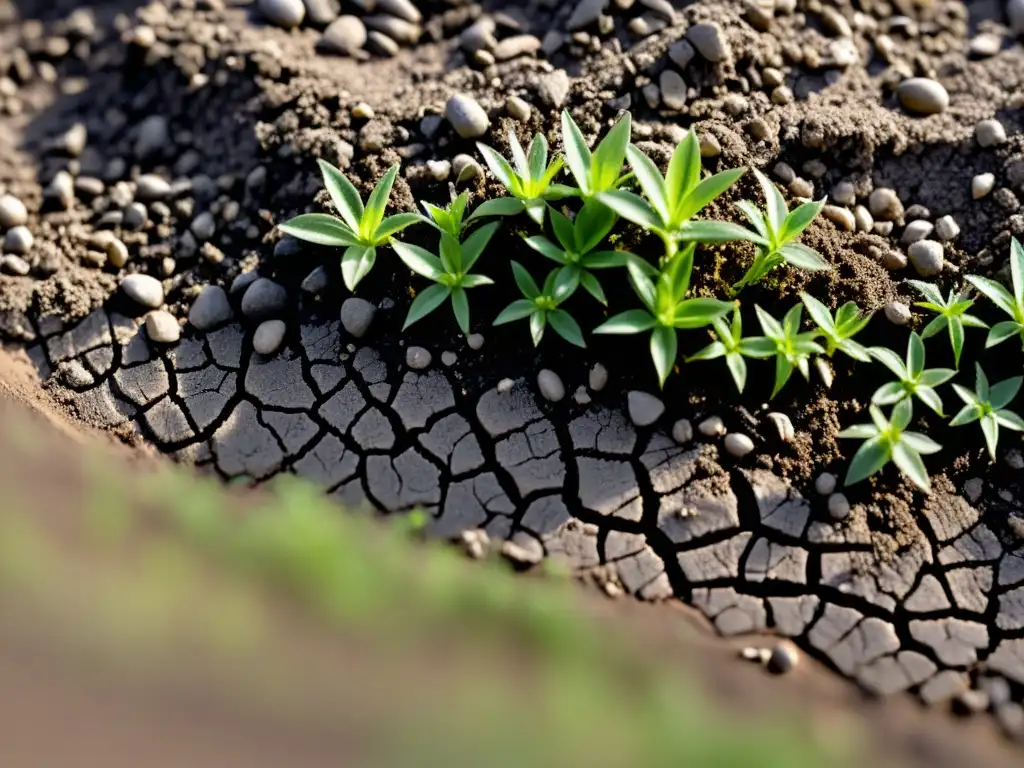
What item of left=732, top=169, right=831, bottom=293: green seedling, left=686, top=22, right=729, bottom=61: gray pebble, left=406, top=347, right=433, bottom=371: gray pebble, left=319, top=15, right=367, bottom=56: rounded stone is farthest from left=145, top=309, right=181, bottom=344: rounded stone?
left=686, top=22, right=729, bottom=61: gray pebble

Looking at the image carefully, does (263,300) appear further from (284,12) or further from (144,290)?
(284,12)

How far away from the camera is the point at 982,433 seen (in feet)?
9.79

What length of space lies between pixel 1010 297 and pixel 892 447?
0.61 meters

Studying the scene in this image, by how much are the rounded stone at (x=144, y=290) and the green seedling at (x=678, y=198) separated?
1.50 metres

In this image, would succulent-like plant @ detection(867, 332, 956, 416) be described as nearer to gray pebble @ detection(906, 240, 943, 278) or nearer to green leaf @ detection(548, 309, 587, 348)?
gray pebble @ detection(906, 240, 943, 278)

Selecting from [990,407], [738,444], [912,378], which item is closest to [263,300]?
[738,444]

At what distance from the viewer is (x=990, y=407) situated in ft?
9.45

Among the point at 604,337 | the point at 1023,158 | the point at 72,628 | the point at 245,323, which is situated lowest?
the point at 72,628

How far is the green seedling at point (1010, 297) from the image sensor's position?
2.90m

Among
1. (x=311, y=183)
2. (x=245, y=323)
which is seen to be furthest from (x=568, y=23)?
(x=245, y=323)

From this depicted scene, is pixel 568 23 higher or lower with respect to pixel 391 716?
higher

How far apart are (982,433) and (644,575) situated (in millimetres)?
1111

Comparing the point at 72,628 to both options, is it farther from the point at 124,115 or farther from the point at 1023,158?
the point at 1023,158

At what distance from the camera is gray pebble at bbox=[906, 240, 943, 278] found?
314cm
